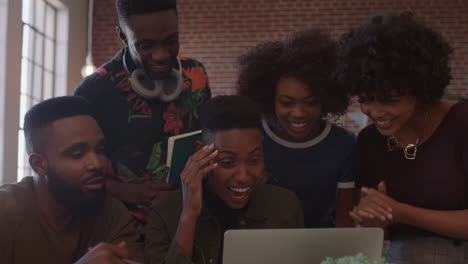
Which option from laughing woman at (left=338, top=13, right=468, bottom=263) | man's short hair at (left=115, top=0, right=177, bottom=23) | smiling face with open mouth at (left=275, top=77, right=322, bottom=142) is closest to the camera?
laughing woman at (left=338, top=13, right=468, bottom=263)

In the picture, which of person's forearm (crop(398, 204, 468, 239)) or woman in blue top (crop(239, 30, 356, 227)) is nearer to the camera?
person's forearm (crop(398, 204, 468, 239))

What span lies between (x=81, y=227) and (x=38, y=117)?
0.38m

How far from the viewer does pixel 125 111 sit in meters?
2.02

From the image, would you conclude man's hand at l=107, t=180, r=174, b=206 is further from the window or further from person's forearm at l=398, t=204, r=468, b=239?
the window

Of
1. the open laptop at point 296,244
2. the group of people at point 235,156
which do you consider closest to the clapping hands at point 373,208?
the group of people at point 235,156

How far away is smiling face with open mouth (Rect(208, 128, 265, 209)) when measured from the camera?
1.78 metres

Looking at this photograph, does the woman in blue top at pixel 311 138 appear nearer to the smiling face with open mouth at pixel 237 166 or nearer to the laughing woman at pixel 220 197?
the laughing woman at pixel 220 197

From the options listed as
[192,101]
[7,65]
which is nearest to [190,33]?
[7,65]

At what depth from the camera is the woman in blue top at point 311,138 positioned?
81.4 inches

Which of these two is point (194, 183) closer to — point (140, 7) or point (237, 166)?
point (237, 166)

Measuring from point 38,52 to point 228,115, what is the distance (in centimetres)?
568

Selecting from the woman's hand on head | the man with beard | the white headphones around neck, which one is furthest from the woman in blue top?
the man with beard

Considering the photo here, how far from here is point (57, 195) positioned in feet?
5.43

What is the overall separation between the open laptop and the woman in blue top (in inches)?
29.7
